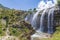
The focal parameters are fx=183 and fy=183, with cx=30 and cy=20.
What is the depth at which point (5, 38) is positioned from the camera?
14.4 metres

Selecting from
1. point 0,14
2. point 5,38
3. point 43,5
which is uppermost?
point 43,5

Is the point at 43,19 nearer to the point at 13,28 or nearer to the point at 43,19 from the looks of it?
the point at 43,19

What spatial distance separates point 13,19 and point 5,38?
4420 mm

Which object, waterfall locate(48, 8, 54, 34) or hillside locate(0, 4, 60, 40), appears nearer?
hillside locate(0, 4, 60, 40)

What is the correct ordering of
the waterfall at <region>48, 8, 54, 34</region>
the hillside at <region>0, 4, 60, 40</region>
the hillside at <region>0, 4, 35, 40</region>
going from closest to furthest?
the hillside at <region>0, 4, 60, 40</region>, the hillside at <region>0, 4, 35, 40</region>, the waterfall at <region>48, 8, 54, 34</region>

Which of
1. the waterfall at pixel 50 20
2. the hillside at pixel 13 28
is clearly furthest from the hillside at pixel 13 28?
the waterfall at pixel 50 20

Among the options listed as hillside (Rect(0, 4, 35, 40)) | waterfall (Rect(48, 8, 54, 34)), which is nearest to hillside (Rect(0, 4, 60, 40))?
hillside (Rect(0, 4, 35, 40))

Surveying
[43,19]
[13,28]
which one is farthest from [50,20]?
[13,28]

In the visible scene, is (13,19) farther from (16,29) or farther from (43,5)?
(43,5)

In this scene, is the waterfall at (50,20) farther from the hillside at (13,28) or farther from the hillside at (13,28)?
the hillside at (13,28)

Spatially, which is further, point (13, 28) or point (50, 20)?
point (50, 20)

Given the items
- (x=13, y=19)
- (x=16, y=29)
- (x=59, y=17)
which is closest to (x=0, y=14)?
(x=13, y=19)

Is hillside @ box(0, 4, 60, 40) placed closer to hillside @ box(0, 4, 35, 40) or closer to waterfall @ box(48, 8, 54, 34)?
hillside @ box(0, 4, 35, 40)

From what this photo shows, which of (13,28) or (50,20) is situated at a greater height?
(50,20)
